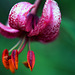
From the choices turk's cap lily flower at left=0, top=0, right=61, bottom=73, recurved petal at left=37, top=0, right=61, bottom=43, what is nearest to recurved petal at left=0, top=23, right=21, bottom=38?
turk's cap lily flower at left=0, top=0, right=61, bottom=73

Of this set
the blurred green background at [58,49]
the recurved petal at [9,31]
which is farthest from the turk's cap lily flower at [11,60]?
the blurred green background at [58,49]

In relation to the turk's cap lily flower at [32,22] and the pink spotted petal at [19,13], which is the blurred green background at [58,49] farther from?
the pink spotted petal at [19,13]

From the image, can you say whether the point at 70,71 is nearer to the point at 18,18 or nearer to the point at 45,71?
the point at 45,71

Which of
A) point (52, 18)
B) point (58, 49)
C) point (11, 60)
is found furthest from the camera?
point (58, 49)

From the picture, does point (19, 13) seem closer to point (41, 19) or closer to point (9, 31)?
point (41, 19)

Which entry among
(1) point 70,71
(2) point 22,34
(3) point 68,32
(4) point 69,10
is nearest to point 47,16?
(2) point 22,34

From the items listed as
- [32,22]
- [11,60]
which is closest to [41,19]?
[32,22]
